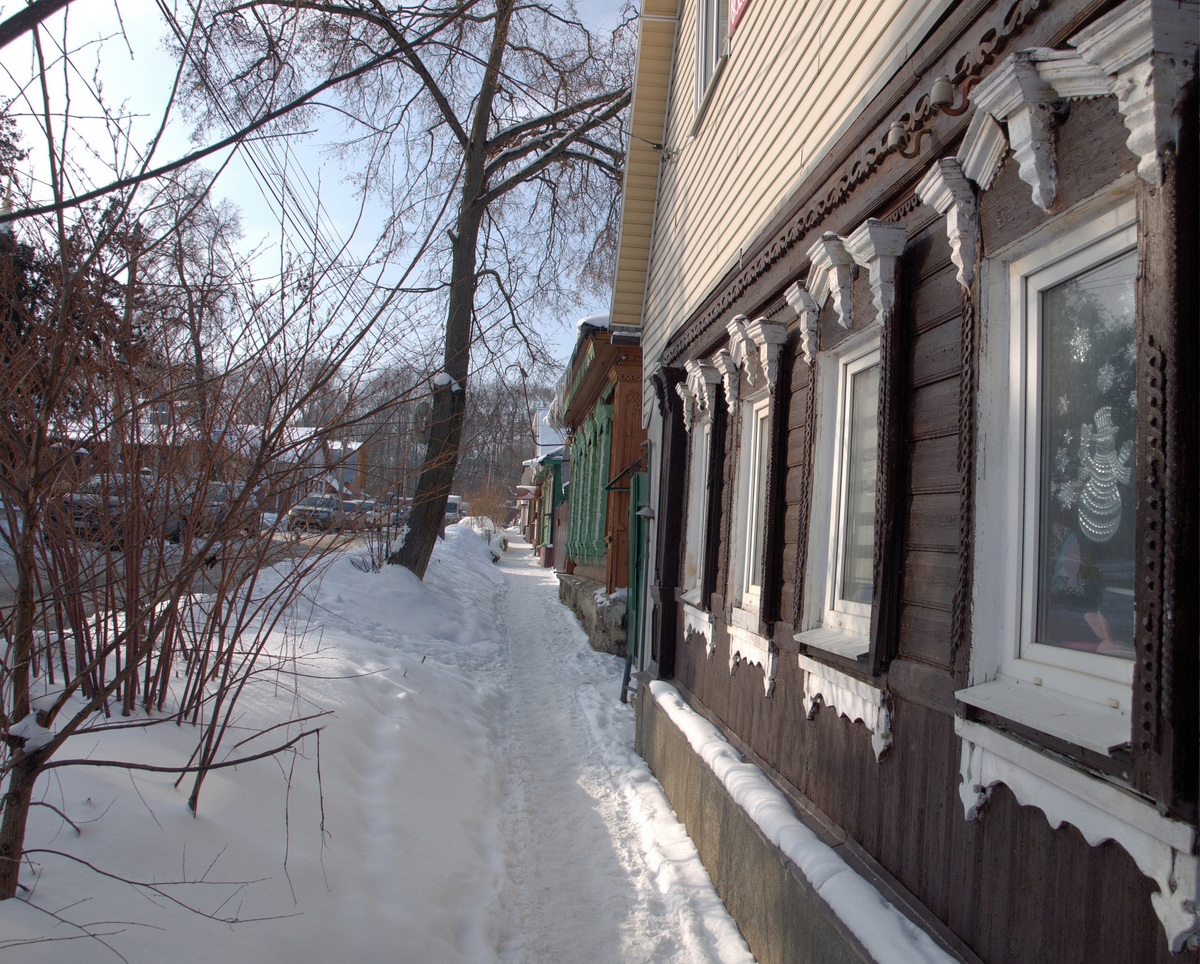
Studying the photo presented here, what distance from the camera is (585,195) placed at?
13.5m

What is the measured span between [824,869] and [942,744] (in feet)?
2.05

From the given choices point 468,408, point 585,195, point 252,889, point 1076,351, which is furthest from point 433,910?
point 585,195

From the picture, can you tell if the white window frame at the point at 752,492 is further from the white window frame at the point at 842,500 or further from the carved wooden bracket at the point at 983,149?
the carved wooden bracket at the point at 983,149

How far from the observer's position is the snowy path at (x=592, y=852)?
313 cm

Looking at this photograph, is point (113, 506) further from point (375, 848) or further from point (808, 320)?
point (808, 320)

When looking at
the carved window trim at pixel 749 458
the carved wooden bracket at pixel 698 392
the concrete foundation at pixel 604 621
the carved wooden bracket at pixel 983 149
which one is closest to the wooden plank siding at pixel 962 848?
the carved window trim at pixel 749 458

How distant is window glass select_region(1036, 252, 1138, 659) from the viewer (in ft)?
5.43

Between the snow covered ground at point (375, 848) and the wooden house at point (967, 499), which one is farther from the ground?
the wooden house at point (967, 499)

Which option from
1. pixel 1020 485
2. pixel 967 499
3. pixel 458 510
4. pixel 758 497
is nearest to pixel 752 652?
pixel 758 497

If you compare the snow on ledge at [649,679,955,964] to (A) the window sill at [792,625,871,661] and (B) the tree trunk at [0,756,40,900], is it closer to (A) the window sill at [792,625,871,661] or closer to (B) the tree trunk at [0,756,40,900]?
(A) the window sill at [792,625,871,661]

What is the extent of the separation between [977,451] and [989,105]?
34.4 inches

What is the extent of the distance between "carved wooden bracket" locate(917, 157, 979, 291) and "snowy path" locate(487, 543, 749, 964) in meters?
2.64

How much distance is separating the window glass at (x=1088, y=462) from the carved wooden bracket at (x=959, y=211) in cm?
27

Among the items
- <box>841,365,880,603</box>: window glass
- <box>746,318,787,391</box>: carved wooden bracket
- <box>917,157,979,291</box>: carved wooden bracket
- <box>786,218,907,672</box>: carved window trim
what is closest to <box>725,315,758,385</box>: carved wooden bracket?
<box>746,318,787,391</box>: carved wooden bracket
